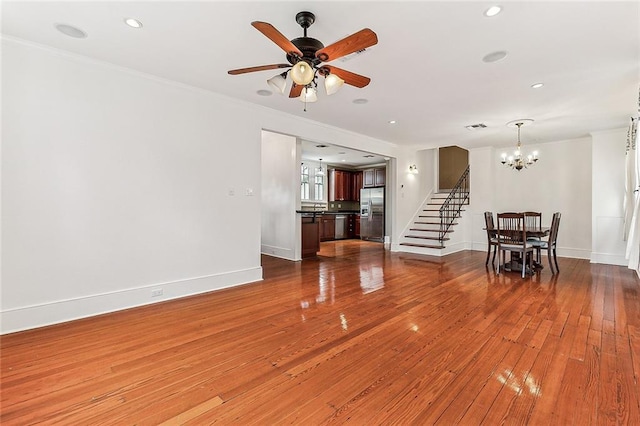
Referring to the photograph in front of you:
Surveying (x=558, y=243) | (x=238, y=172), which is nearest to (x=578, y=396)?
(x=238, y=172)

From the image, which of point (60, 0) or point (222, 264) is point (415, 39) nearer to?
point (60, 0)

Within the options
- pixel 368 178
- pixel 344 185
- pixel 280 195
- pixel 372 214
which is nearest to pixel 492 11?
pixel 280 195

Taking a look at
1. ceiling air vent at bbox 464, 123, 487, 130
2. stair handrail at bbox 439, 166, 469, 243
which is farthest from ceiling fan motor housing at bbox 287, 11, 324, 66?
stair handrail at bbox 439, 166, 469, 243

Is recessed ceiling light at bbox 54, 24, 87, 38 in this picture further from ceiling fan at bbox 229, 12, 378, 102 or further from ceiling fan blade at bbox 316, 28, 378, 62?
ceiling fan blade at bbox 316, 28, 378, 62

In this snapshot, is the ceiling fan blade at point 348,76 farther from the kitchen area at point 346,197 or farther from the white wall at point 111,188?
the kitchen area at point 346,197

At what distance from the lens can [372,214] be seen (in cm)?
977

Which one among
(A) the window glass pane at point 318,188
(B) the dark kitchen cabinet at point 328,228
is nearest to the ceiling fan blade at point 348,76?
(B) the dark kitchen cabinet at point 328,228

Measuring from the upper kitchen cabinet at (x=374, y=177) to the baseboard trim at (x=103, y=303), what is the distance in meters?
6.69

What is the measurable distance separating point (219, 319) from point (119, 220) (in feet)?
5.29

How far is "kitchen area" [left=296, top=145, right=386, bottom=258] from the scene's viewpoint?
9.66 m

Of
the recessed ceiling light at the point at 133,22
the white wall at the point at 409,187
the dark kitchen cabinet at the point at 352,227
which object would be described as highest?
the recessed ceiling light at the point at 133,22

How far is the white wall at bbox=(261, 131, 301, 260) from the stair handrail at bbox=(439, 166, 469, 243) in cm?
360

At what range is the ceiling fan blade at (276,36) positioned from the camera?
1906 mm

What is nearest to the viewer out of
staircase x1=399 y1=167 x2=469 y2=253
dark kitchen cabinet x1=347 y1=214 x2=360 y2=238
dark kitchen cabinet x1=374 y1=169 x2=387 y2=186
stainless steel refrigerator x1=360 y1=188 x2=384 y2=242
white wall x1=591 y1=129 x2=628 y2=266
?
white wall x1=591 y1=129 x2=628 y2=266
